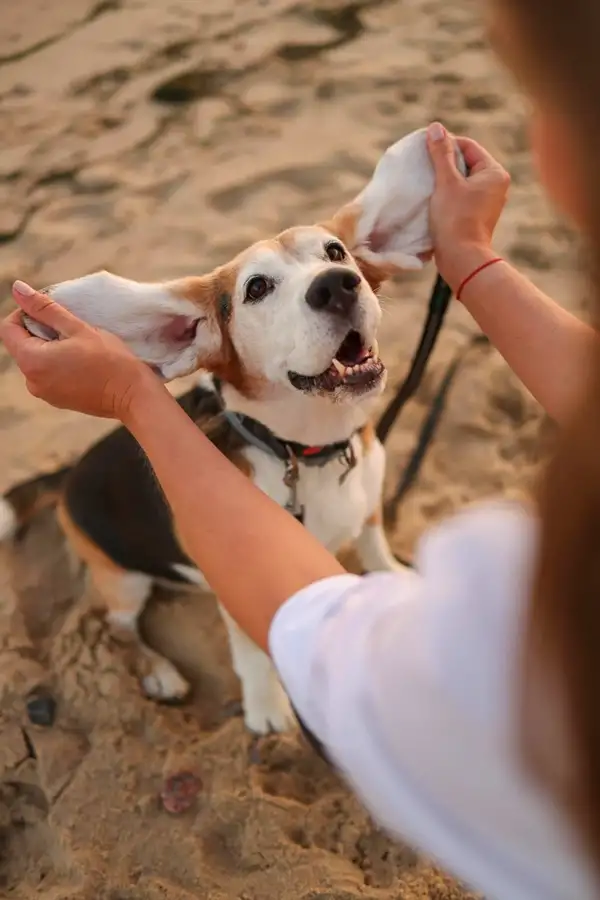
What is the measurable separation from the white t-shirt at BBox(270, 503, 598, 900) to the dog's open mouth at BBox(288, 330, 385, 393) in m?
0.59

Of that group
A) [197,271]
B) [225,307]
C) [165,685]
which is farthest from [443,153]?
[197,271]

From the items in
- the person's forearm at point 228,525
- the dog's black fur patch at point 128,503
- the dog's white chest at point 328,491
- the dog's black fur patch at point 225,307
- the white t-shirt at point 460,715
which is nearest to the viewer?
the white t-shirt at point 460,715

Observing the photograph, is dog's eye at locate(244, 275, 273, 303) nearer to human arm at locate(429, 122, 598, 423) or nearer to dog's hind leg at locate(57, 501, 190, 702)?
human arm at locate(429, 122, 598, 423)

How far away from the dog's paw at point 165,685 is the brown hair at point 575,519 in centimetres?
128

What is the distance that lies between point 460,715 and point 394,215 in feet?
3.18

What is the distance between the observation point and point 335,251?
134cm

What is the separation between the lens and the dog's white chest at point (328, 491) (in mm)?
1474

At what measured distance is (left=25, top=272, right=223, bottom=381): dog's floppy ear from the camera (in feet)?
4.07

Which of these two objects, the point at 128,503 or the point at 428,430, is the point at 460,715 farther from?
the point at 428,430

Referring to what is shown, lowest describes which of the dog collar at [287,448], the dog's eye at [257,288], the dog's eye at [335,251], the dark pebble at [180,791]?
the dark pebble at [180,791]

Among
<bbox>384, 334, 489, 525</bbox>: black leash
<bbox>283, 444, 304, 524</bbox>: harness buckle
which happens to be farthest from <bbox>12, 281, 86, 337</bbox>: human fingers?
<bbox>384, 334, 489, 525</bbox>: black leash

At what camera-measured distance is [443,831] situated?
0.66 m

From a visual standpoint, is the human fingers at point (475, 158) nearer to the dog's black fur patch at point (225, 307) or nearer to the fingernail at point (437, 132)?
the fingernail at point (437, 132)

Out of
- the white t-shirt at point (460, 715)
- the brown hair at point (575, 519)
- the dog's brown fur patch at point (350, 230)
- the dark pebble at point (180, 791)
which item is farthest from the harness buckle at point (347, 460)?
the brown hair at point (575, 519)
